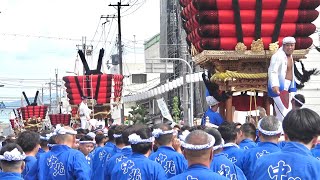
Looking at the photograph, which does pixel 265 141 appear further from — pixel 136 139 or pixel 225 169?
pixel 136 139

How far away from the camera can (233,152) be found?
22.4 feet

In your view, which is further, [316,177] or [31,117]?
[31,117]

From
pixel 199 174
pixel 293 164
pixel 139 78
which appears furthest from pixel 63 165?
pixel 139 78

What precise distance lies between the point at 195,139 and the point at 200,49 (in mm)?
6675

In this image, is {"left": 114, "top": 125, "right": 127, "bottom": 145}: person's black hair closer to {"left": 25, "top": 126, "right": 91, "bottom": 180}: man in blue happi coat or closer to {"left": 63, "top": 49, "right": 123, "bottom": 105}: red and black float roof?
{"left": 25, "top": 126, "right": 91, "bottom": 180}: man in blue happi coat

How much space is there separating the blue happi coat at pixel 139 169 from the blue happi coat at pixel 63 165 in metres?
1.30

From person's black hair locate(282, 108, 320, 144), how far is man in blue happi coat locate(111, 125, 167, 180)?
2235 millimetres

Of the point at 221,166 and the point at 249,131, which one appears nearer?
the point at 221,166

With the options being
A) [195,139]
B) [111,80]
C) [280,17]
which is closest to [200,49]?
[280,17]

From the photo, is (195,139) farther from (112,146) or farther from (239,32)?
(239,32)

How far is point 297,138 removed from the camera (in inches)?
171

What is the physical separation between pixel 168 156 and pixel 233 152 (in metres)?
0.70

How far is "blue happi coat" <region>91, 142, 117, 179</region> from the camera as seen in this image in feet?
30.4

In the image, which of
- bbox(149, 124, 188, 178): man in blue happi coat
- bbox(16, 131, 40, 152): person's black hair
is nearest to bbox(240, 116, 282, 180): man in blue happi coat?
bbox(149, 124, 188, 178): man in blue happi coat
